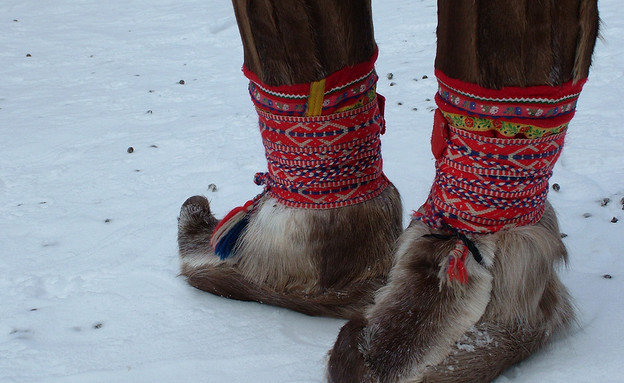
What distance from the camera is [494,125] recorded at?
3.21 feet

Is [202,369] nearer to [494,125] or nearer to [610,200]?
[494,125]

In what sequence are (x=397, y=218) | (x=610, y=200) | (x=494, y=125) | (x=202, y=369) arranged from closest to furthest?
(x=494, y=125) < (x=202, y=369) < (x=397, y=218) < (x=610, y=200)

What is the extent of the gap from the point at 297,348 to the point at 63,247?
70 centimetres

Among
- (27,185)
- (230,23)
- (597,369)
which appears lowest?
(597,369)

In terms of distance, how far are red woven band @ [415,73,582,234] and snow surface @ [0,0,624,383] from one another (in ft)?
0.75

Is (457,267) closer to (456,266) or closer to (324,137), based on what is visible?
(456,266)

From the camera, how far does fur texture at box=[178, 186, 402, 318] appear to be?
1.19 meters

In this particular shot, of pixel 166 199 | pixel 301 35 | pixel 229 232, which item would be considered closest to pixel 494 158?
pixel 301 35

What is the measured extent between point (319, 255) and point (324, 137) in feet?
0.71

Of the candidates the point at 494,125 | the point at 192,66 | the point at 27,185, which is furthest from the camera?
the point at 192,66

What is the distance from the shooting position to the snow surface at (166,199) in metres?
1.13

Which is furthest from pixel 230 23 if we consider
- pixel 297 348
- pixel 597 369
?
pixel 597 369

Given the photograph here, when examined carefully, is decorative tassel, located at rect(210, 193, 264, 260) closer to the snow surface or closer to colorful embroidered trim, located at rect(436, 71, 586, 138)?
the snow surface

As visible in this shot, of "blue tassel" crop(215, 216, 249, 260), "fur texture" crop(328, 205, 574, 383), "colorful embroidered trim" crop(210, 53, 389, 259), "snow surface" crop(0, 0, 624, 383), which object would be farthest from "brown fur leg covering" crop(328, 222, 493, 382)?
"blue tassel" crop(215, 216, 249, 260)
